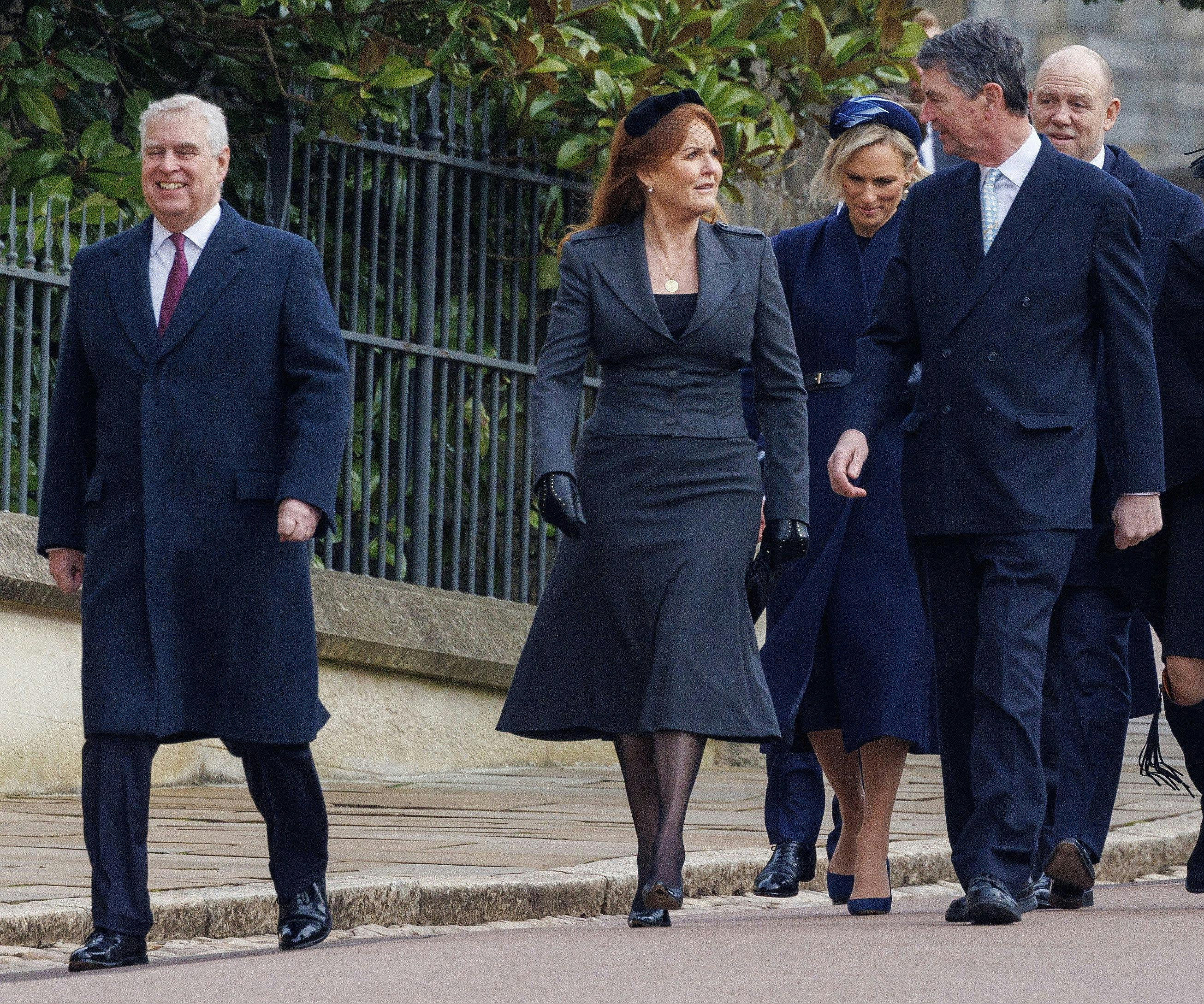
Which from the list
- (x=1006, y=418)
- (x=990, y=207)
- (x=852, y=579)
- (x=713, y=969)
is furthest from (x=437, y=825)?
(x=713, y=969)

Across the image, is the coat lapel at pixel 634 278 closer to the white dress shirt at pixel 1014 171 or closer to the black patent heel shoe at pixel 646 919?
the white dress shirt at pixel 1014 171

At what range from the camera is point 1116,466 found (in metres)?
5.60

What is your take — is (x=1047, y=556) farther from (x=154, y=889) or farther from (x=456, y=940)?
(x=154, y=889)

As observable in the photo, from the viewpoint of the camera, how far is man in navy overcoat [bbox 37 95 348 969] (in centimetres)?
526

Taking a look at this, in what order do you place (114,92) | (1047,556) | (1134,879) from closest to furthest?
(1047,556) < (1134,879) < (114,92)

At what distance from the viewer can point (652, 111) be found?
5.90m

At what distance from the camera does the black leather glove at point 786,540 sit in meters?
5.71

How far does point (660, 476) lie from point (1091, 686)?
135cm

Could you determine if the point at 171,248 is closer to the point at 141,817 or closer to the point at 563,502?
the point at 563,502

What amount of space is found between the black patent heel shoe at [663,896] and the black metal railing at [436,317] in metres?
3.90

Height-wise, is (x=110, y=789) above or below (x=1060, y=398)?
below

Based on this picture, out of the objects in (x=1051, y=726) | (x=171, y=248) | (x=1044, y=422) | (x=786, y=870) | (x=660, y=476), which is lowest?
(x=786, y=870)

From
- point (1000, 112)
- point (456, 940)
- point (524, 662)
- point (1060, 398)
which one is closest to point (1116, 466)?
point (1060, 398)

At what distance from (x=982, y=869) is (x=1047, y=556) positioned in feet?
2.31
